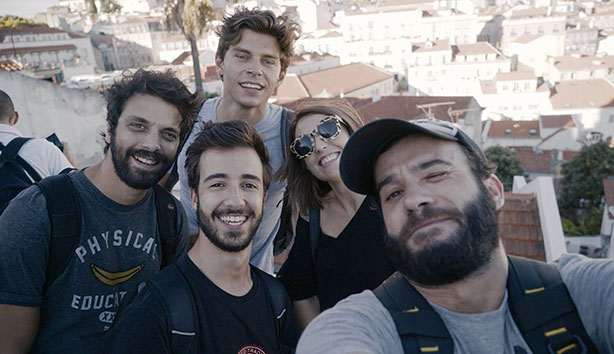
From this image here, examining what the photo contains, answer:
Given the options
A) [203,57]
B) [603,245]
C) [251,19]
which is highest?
[251,19]

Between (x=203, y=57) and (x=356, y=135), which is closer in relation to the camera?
(x=356, y=135)

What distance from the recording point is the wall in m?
9.77

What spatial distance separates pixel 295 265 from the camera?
2.58 metres

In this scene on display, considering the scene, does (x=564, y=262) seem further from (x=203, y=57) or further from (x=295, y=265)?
(x=203, y=57)

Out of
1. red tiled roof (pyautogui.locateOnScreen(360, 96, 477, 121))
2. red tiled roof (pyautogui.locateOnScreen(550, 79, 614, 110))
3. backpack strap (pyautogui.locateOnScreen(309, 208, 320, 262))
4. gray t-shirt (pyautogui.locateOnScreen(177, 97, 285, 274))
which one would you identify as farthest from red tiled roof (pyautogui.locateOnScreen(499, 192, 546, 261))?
red tiled roof (pyautogui.locateOnScreen(550, 79, 614, 110))

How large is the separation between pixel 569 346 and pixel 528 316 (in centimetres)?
14

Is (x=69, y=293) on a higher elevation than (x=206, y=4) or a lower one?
lower

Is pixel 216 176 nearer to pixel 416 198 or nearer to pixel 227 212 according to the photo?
pixel 227 212

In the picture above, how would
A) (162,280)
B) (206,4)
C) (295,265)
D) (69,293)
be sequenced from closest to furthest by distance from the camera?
(162,280) → (69,293) → (295,265) → (206,4)

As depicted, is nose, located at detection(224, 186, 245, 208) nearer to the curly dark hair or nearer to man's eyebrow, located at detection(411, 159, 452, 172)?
Answer: the curly dark hair

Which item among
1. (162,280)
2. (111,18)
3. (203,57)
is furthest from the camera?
(111,18)

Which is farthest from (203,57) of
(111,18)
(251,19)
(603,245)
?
(251,19)

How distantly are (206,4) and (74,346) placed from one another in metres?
14.4

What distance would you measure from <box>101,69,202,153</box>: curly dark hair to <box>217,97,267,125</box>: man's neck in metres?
0.58
